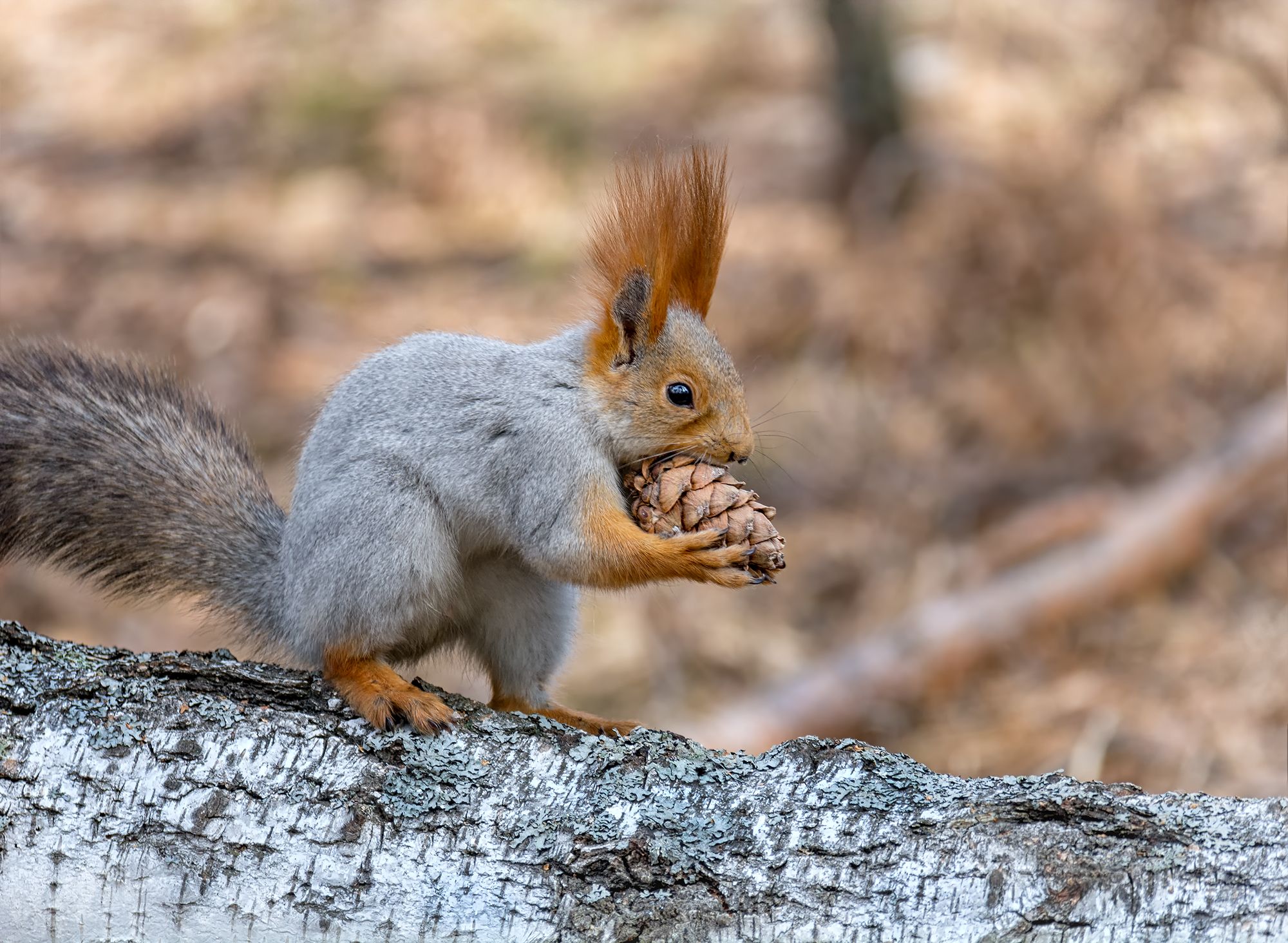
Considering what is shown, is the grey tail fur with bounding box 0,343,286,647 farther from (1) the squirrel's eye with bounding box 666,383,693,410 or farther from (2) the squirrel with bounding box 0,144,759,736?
(1) the squirrel's eye with bounding box 666,383,693,410

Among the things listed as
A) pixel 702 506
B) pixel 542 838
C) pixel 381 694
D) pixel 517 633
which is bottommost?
pixel 542 838

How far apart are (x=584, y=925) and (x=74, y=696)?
654 mm

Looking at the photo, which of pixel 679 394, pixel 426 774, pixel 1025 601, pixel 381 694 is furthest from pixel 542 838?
pixel 1025 601

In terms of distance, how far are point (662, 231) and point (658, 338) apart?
0.16 meters

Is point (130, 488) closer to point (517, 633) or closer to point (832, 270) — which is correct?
point (517, 633)

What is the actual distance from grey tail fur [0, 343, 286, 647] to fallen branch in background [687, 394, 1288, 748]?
142cm

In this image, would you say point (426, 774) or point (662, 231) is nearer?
point (426, 774)

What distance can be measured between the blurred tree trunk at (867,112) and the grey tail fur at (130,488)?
3.44 m

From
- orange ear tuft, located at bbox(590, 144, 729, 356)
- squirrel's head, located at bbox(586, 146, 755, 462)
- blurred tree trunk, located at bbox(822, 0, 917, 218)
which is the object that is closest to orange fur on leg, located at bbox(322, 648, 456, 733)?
squirrel's head, located at bbox(586, 146, 755, 462)

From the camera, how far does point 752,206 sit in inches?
210

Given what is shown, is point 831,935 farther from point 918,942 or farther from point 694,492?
point 694,492

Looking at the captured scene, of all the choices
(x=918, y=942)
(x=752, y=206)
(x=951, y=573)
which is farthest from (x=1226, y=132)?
(x=918, y=942)

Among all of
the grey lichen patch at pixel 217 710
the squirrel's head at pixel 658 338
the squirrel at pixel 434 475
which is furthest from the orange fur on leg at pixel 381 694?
the squirrel's head at pixel 658 338

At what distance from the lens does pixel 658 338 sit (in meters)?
1.95
